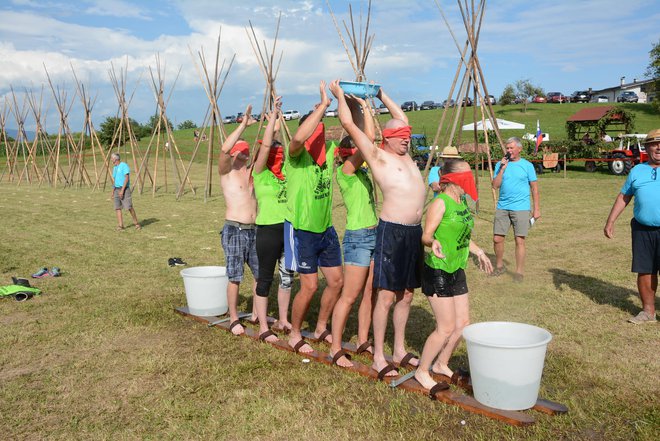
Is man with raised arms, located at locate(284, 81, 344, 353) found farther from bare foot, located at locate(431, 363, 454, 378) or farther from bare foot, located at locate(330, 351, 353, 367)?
bare foot, located at locate(431, 363, 454, 378)

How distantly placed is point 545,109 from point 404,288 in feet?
181

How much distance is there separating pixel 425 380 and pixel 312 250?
135 cm

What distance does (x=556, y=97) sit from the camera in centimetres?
6022

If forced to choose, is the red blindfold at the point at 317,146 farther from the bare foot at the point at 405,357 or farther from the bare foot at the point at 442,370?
the bare foot at the point at 442,370

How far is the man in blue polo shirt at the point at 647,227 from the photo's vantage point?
519 cm

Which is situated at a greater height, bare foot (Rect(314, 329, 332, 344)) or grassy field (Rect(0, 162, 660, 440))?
bare foot (Rect(314, 329, 332, 344))

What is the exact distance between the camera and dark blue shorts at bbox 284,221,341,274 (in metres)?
4.45

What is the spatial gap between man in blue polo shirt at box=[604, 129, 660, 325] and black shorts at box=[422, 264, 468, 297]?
2.50 m

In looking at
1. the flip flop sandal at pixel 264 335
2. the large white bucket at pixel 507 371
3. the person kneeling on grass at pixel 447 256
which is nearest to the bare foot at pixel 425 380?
the person kneeling on grass at pixel 447 256

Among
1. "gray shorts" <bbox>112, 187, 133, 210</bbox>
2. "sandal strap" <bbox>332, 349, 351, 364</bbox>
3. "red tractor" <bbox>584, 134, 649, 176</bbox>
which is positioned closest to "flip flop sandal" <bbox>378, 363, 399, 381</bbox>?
"sandal strap" <bbox>332, 349, 351, 364</bbox>

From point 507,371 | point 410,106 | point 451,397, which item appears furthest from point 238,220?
point 410,106

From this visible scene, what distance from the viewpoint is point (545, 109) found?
53.8 meters

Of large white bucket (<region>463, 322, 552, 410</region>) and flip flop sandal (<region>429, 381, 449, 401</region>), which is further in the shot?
flip flop sandal (<region>429, 381, 449, 401</region>)

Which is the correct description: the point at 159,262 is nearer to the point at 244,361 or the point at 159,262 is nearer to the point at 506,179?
the point at 244,361
